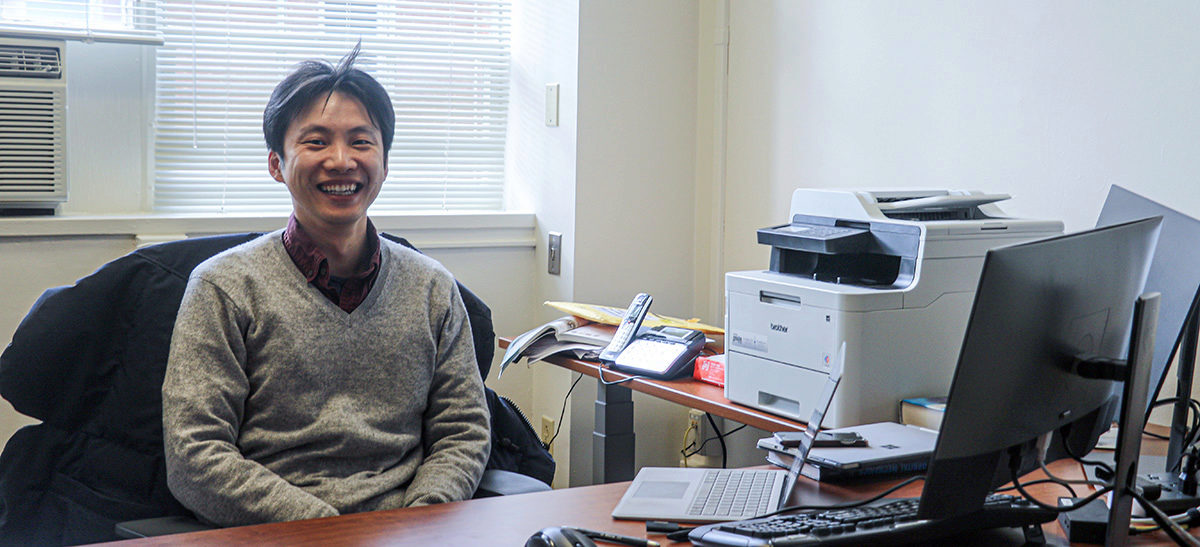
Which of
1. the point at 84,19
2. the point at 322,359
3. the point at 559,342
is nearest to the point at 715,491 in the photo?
the point at 322,359

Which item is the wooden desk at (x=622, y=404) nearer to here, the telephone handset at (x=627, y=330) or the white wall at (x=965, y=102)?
the telephone handset at (x=627, y=330)

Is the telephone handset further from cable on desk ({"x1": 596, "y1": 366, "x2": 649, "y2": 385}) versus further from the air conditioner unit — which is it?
the air conditioner unit

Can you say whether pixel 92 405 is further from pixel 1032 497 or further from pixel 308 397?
pixel 1032 497

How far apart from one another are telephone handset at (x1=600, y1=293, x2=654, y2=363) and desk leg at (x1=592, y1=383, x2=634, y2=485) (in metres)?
0.09

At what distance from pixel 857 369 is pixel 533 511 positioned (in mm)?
783

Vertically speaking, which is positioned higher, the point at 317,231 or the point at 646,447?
the point at 317,231

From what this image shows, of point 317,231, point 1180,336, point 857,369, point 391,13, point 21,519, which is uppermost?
point 391,13

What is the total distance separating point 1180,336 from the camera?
1.47 m

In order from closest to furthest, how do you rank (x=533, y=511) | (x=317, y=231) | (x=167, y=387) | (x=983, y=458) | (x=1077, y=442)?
(x=983, y=458) < (x=1077, y=442) < (x=533, y=511) < (x=167, y=387) < (x=317, y=231)

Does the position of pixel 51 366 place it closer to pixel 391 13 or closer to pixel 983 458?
pixel 983 458

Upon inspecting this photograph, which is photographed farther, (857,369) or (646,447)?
(646,447)

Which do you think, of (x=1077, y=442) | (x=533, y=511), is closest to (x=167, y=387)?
(x=533, y=511)

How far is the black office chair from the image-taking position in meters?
1.64

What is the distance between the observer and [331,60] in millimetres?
3238
